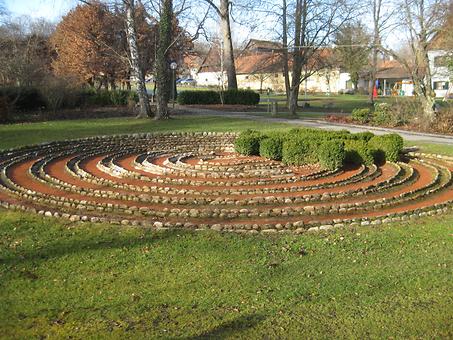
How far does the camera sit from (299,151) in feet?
44.9

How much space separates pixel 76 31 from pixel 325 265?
128ft

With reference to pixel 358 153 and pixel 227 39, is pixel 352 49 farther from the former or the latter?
pixel 358 153

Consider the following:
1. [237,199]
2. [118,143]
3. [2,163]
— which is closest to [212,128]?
[118,143]

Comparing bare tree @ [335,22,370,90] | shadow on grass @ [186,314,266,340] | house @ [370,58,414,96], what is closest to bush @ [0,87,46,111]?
bare tree @ [335,22,370,90]

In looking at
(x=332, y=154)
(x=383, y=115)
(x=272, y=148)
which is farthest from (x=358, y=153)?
(x=383, y=115)

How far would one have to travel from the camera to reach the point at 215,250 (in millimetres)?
7527

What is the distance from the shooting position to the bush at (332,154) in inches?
506

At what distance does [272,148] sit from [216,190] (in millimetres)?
3891

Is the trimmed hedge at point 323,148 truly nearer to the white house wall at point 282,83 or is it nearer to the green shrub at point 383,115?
the green shrub at point 383,115

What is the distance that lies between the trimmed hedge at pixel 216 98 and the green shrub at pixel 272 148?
2722cm

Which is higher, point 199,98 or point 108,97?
point 108,97

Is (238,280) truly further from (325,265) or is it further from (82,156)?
(82,156)

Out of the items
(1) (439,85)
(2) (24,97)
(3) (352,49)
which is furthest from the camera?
(1) (439,85)

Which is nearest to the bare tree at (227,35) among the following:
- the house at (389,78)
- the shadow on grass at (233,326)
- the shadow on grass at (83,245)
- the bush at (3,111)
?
the bush at (3,111)
